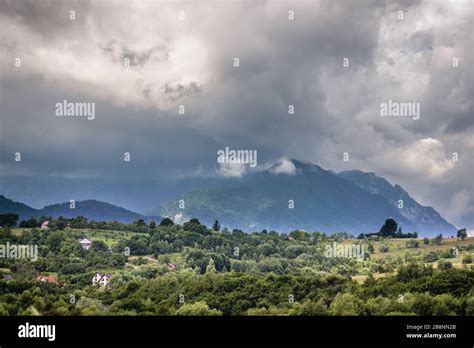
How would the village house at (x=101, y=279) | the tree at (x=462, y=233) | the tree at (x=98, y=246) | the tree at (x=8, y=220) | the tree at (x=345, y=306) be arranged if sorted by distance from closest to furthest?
the tree at (x=345, y=306) → the village house at (x=101, y=279) → the tree at (x=98, y=246) → the tree at (x=462, y=233) → the tree at (x=8, y=220)

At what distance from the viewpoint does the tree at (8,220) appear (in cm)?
11820

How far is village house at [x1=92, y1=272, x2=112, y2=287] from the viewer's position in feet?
265

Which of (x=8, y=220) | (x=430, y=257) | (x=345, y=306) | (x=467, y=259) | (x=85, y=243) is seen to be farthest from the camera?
(x=8, y=220)

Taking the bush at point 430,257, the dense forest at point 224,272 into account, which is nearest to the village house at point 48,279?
the dense forest at point 224,272

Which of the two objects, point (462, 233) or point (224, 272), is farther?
point (462, 233)

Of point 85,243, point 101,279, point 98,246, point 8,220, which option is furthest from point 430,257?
point 8,220

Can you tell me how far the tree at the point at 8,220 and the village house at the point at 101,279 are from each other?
41255mm

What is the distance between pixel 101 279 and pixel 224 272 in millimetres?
19973

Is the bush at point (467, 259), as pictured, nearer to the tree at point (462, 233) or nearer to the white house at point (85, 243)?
the tree at point (462, 233)

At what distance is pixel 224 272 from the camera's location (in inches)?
3642

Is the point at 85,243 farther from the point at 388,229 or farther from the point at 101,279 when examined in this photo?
the point at 388,229

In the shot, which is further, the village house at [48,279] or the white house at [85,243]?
the white house at [85,243]
